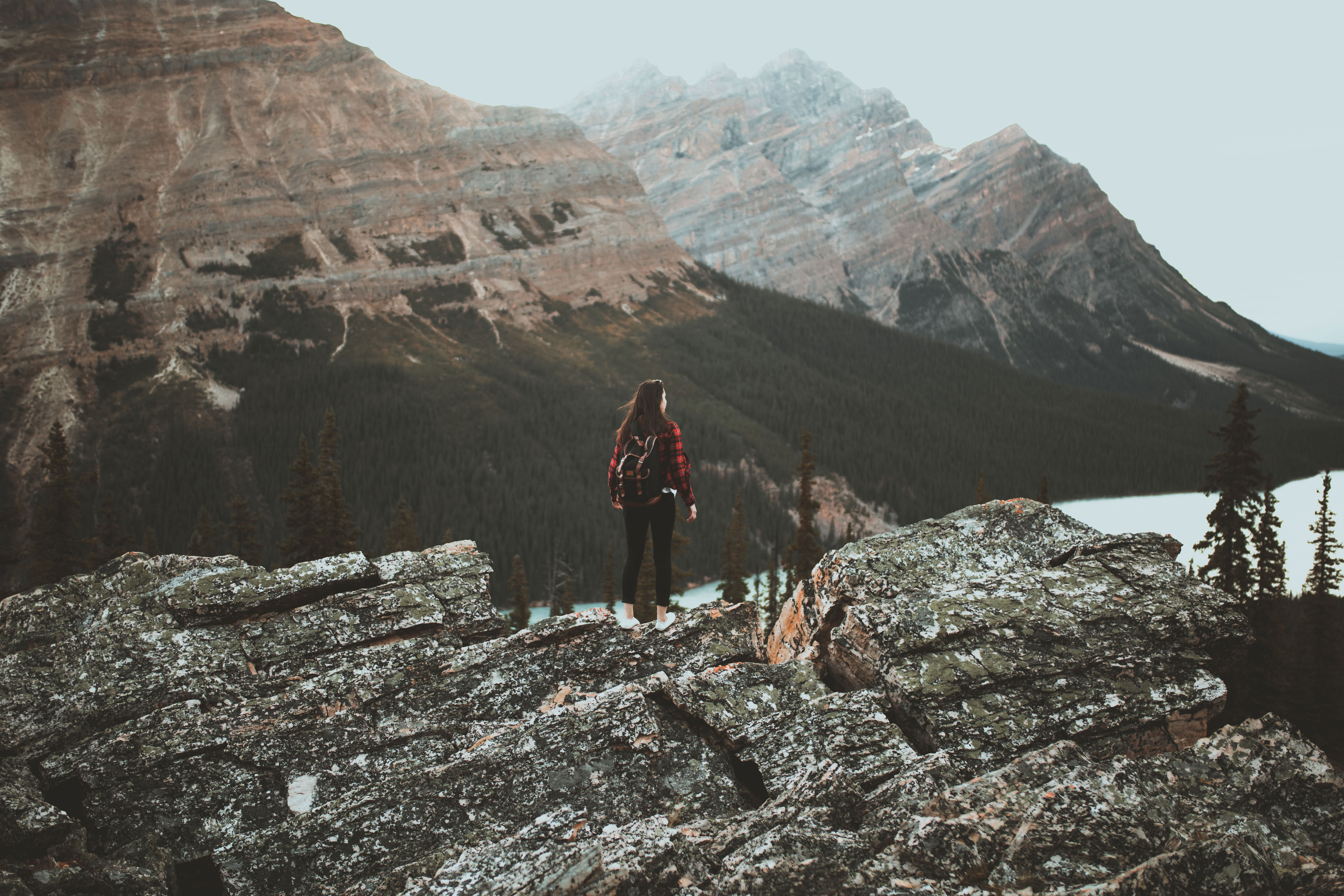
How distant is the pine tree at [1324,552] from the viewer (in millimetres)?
48938

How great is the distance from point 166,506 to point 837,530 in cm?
13539

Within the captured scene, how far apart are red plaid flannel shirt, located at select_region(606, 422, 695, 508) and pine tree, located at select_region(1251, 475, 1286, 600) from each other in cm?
4101

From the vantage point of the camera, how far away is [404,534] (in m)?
61.7

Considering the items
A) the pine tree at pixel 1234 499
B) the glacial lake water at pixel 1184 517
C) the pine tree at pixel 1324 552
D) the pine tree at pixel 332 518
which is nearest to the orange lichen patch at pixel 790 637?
the pine tree at pixel 1234 499

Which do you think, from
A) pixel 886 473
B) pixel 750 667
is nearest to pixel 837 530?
pixel 886 473

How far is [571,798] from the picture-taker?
386 inches

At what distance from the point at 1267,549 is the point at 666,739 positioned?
4751 centimetres

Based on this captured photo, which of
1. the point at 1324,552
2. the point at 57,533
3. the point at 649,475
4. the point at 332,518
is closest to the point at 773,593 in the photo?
the point at 332,518

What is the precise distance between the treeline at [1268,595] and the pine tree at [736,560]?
32878mm

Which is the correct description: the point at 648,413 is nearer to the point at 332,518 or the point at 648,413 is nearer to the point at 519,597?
the point at 332,518

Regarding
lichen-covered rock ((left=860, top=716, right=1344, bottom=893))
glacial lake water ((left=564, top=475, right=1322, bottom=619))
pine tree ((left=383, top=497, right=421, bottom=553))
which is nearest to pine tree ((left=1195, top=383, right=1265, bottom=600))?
lichen-covered rock ((left=860, top=716, right=1344, bottom=893))

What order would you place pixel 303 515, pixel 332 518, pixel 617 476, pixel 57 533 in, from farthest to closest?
1. pixel 57 533
2. pixel 332 518
3. pixel 303 515
4. pixel 617 476

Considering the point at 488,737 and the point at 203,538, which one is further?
the point at 203,538

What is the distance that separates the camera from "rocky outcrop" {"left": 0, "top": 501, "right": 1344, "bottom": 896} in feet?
25.8
